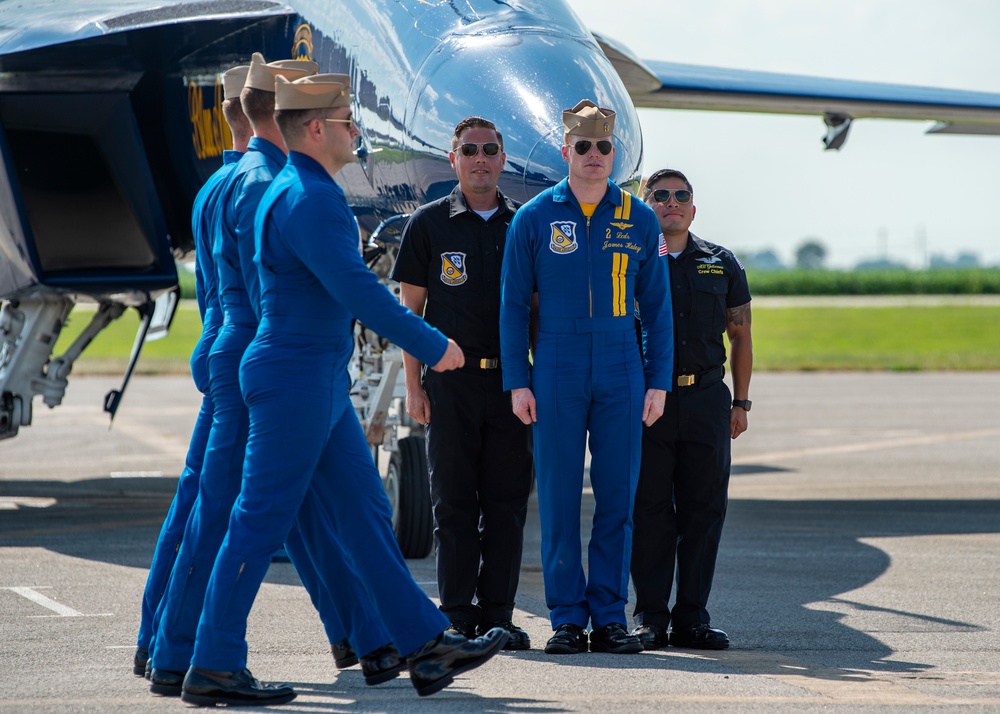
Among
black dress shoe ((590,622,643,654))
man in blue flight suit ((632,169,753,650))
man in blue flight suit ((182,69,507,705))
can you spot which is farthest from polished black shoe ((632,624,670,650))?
man in blue flight suit ((182,69,507,705))

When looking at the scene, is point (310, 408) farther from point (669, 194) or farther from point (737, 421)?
point (737, 421)

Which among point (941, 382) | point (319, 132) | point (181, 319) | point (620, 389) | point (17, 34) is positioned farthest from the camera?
A: point (181, 319)

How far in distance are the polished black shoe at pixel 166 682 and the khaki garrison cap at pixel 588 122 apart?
2.63m

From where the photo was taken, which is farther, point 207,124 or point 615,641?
point 207,124

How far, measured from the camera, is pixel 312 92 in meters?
4.64

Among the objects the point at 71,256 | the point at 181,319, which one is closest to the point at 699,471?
the point at 71,256

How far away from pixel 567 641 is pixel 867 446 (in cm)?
→ 1106

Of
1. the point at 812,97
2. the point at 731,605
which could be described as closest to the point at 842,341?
the point at 812,97

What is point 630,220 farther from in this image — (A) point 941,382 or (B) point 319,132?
(A) point 941,382

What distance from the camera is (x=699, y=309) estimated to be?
6.05 metres

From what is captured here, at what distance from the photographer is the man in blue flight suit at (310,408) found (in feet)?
14.8

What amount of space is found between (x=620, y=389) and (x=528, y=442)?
0.57 meters

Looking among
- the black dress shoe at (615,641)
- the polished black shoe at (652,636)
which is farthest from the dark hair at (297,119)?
the polished black shoe at (652,636)

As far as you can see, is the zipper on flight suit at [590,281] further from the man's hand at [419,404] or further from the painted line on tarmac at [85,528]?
the painted line on tarmac at [85,528]
